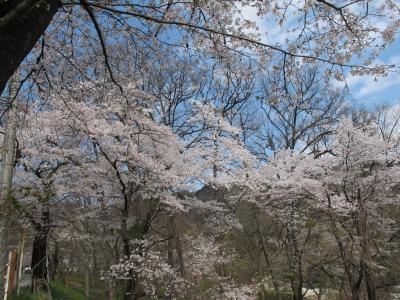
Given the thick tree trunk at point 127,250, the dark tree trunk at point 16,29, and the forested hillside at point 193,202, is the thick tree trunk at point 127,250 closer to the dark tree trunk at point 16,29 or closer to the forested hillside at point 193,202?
the forested hillside at point 193,202

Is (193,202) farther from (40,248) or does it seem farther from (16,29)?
(16,29)

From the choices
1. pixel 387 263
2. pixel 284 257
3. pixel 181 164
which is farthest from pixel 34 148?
pixel 387 263

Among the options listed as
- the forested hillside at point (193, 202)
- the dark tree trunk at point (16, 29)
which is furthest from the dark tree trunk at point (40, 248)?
the dark tree trunk at point (16, 29)

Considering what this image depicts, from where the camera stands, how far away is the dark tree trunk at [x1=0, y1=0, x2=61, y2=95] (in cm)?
220

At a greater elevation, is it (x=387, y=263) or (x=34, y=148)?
(x=34, y=148)

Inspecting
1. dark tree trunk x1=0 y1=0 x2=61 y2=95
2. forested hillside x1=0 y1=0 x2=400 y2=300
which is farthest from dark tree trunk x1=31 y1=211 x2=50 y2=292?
dark tree trunk x1=0 y1=0 x2=61 y2=95

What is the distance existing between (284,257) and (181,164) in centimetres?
565

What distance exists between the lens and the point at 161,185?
12.4 meters

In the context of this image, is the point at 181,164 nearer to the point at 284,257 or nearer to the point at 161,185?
the point at 161,185

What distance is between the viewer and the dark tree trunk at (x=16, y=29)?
220 cm

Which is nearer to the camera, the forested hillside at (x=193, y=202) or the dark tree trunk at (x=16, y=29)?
the dark tree trunk at (x=16, y=29)

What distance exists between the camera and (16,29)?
2.29m

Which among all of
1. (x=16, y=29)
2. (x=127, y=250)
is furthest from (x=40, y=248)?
(x=16, y=29)

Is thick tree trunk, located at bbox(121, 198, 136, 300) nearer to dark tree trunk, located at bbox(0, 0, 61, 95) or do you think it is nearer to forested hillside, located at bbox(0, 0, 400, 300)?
forested hillside, located at bbox(0, 0, 400, 300)
